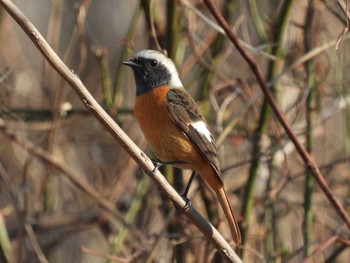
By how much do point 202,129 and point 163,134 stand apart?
0.83ft

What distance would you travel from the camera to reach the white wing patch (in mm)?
4379

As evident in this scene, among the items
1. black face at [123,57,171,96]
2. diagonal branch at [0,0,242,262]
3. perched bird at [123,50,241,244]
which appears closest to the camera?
diagonal branch at [0,0,242,262]

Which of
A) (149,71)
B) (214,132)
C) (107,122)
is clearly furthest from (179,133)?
(107,122)

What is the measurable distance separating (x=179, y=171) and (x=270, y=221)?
77cm

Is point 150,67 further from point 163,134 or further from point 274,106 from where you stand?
point 274,106

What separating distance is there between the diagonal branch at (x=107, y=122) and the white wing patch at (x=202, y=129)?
0.70 meters

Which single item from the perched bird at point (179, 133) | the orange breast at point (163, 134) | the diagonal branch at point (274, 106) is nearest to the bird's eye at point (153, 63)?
the perched bird at point (179, 133)

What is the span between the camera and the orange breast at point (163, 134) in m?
4.30

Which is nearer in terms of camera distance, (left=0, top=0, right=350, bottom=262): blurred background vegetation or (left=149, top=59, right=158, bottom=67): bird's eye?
(left=149, top=59, right=158, bottom=67): bird's eye

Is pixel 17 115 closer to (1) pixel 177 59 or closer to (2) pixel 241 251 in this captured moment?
(1) pixel 177 59

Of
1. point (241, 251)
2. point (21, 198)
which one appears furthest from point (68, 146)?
point (241, 251)

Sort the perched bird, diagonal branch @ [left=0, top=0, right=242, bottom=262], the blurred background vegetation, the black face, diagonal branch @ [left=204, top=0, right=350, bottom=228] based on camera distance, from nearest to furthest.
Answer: diagonal branch @ [left=0, top=0, right=242, bottom=262], diagonal branch @ [left=204, top=0, right=350, bottom=228], the perched bird, the black face, the blurred background vegetation

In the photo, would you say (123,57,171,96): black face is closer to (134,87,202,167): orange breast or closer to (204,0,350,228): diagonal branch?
(134,87,202,167): orange breast

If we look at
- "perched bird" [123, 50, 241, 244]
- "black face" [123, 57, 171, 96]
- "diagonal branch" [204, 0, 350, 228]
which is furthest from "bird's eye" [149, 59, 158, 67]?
"diagonal branch" [204, 0, 350, 228]
